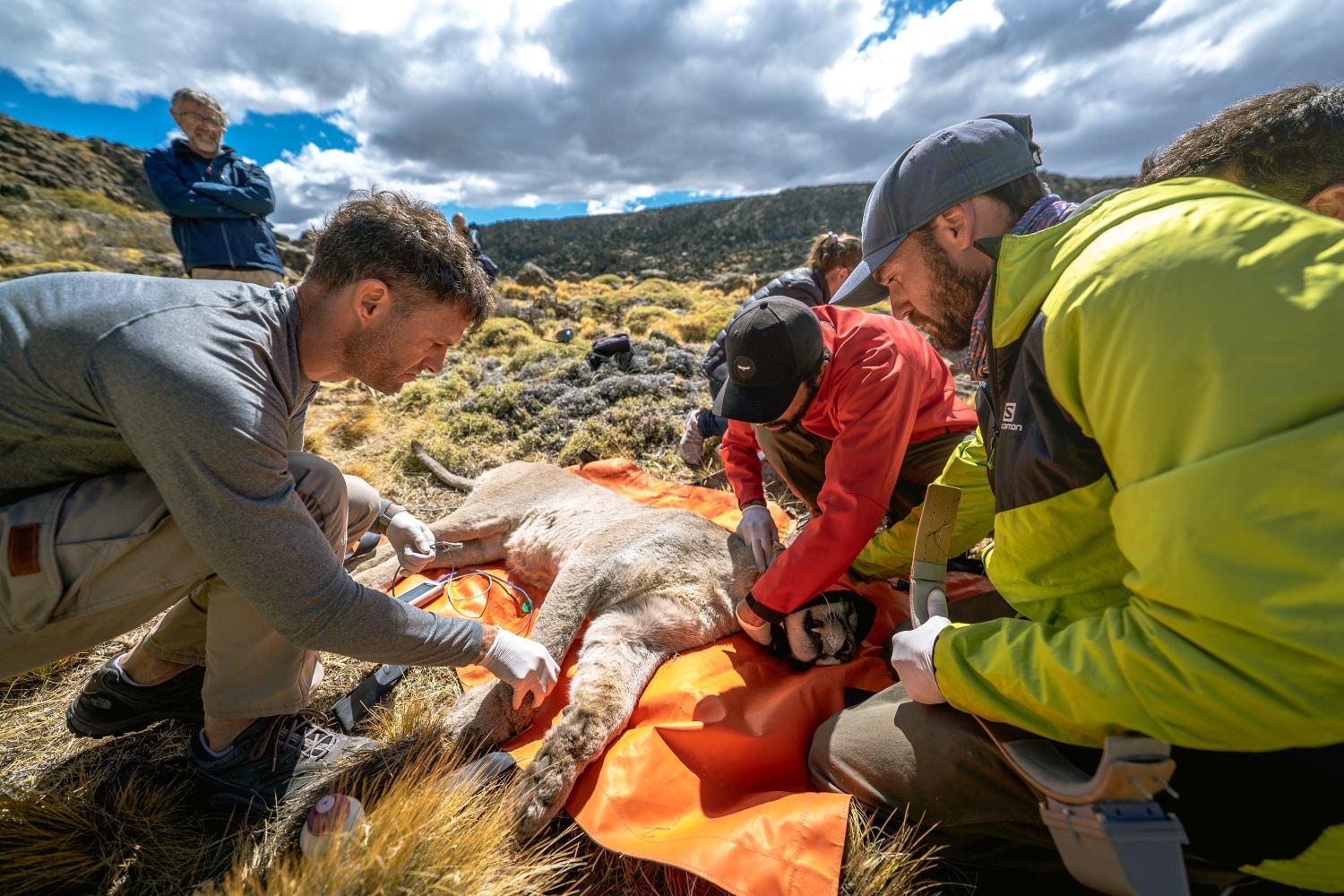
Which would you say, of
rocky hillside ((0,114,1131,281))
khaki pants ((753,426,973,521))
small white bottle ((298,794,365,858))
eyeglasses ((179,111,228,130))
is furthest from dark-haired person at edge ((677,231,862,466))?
rocky hillside ((0,114,1131,281))

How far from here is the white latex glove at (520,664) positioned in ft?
7.91

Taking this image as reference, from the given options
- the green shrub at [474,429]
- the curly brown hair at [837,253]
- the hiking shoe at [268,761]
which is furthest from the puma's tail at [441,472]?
the curly brown hair at [837,253]

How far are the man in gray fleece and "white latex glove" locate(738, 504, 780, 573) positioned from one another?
1587 millimetres

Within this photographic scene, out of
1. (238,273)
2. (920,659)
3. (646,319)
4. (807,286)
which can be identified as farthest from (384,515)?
(646,319)

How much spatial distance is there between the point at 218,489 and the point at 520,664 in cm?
135

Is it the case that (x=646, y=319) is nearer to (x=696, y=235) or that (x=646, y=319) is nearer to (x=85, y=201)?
(x=85, y=201)

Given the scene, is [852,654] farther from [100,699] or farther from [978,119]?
[100,699]

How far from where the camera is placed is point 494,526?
448cm

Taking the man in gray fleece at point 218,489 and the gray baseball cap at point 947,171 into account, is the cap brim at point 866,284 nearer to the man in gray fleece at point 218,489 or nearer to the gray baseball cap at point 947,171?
the gray baseball cap at point 947,171

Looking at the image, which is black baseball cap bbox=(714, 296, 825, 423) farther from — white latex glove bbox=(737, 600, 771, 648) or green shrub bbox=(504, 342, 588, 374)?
green shrub bbox=(504, 342, 588, 374)

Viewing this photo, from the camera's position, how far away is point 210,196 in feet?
18.6

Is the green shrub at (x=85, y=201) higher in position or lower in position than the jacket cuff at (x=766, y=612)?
higher

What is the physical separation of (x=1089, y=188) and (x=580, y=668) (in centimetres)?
8441

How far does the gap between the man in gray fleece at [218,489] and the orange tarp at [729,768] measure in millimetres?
620
